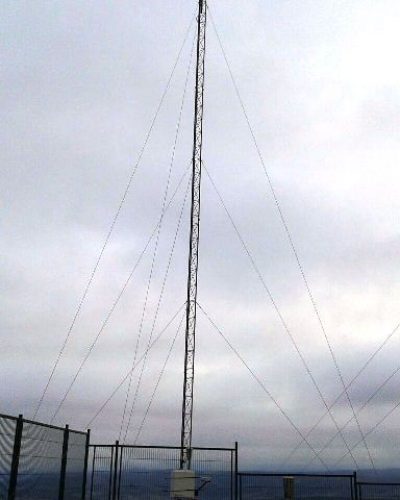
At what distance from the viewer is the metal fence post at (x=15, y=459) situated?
14.8m

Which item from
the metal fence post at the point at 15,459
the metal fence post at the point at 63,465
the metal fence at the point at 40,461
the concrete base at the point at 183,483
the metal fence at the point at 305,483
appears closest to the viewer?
the metal fence at the point at 40,461

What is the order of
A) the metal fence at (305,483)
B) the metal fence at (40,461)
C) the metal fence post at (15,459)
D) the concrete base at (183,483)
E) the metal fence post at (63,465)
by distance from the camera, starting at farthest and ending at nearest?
1. the concrete base at (183,483)
2. the metal fence at (305,483)
3. the metal fence post at (63,465)
4. the metal fence post at (15,459)
5. the metal fence at (40,461)

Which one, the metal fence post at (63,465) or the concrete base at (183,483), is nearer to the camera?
the metal fence post at (63,465)

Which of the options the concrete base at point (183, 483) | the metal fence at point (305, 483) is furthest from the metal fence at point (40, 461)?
A: the metal fence at point (305, 483)

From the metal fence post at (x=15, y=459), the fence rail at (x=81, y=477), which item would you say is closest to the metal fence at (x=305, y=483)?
the fence rail at (x=81, y=477)

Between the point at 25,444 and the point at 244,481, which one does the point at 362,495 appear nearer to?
the point at 244,481

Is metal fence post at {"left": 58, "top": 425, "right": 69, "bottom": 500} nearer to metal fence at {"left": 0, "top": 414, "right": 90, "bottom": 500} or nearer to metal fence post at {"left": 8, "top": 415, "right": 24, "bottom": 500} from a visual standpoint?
metal fence at {"left": 0, "top": 414, "right": 90, "bottom": 500}

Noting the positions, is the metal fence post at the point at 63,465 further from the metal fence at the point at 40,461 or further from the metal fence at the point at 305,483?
the metal fence at the point at 305,483

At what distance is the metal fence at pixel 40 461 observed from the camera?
14625 mm

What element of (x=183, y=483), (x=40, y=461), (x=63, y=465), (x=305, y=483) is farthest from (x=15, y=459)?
(x=305, y=483)

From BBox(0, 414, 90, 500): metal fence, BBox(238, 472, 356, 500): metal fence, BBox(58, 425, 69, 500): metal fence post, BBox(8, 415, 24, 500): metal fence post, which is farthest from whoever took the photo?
BBox(238, 472, 356, 500): metal fence

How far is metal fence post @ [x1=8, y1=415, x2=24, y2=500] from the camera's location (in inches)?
583

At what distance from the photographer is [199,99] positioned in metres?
35.6

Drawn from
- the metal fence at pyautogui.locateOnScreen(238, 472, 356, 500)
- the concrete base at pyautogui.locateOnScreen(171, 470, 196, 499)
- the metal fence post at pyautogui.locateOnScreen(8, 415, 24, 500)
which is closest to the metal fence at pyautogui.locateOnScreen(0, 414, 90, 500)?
the metal fence post at pyautogui.locateOnScreen(8, 415, 24, 500)
